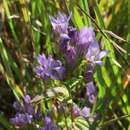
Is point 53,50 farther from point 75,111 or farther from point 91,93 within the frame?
point 75,111

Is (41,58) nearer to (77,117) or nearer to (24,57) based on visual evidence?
(77,117)

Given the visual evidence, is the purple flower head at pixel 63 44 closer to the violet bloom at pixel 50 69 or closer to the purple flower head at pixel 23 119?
the violet bloom at pixel 50 69

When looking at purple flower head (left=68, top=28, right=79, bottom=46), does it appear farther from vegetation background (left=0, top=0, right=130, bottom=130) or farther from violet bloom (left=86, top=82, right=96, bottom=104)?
violet bloom (left=86, top=82, right=96, bottom=104)

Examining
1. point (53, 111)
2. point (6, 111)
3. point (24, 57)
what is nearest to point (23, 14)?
point (24, 57)

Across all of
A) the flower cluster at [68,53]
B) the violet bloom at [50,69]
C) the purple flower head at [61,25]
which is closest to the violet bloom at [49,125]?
the flower cluster at [68,53]

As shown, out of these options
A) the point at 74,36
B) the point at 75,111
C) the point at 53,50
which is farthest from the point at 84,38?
the point at 53,50
